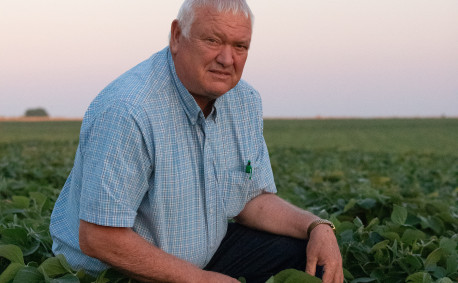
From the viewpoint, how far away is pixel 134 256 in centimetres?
203

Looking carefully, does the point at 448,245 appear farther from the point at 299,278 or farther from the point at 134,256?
the point at 134,256

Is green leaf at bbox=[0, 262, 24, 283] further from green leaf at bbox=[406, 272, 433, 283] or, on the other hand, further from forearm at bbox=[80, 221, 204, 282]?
green leaf at bbox=[406, 272, 433, 283]

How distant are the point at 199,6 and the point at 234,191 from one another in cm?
76

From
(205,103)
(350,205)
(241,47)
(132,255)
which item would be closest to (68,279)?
(132,255)

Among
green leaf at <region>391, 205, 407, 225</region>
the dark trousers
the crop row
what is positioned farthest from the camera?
green leaf at <region>391, 205, 407, 225</region>

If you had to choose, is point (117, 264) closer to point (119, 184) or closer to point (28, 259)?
point (119, 184)

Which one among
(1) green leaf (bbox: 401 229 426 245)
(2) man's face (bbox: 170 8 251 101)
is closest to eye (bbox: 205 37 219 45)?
(2) man's face (bbox: 170 8 251 101)

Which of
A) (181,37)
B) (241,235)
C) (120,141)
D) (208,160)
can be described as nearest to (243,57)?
(181,37)

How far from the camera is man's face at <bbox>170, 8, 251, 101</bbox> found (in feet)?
6.93

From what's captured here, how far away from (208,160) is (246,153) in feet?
0.88

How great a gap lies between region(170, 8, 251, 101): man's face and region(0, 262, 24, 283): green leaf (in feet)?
3.07

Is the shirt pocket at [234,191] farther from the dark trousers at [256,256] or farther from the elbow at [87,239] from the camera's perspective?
the elbow at [87,239]

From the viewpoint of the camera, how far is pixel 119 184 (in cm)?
197

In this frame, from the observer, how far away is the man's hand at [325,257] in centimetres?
237
